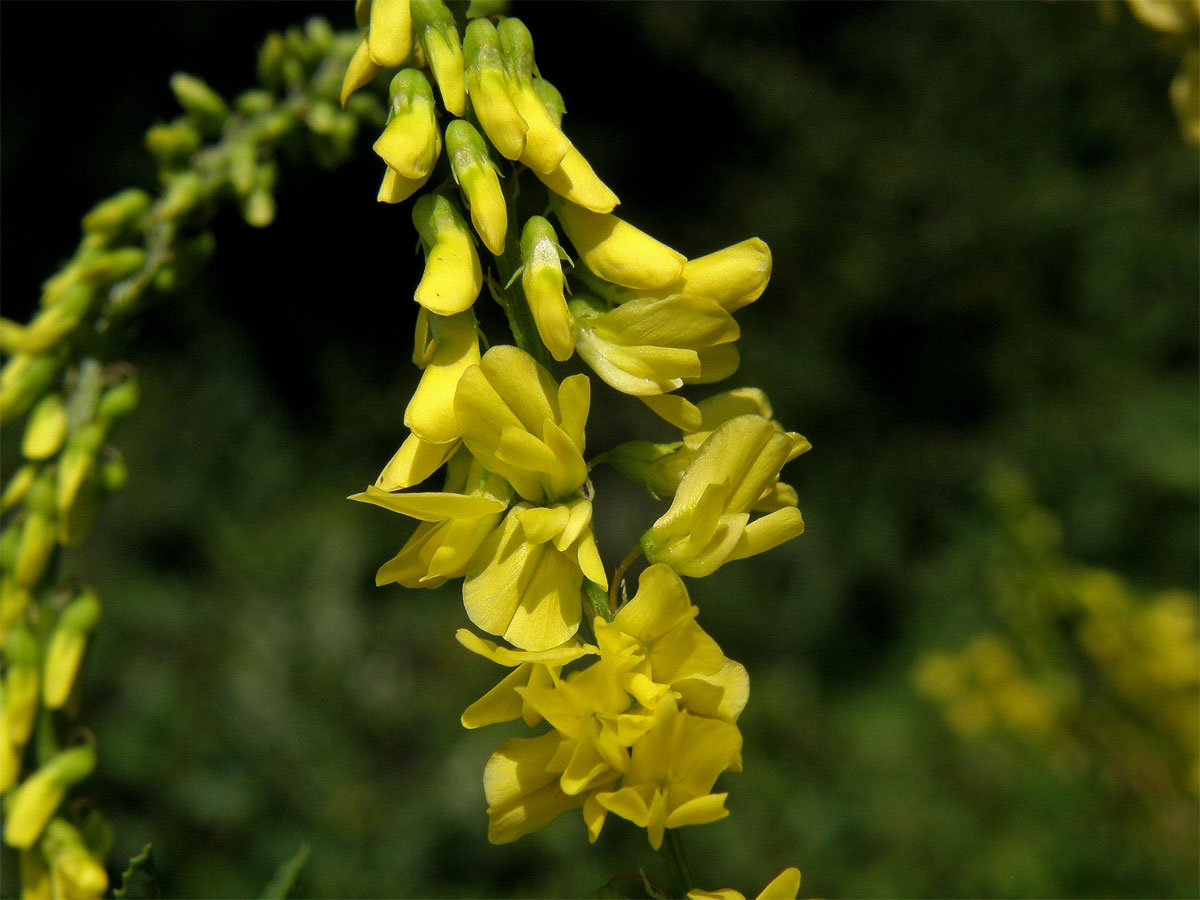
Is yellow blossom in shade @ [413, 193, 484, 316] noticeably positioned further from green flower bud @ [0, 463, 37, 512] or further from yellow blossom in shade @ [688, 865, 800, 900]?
green flower bud @ [0, 463, 37, 512]

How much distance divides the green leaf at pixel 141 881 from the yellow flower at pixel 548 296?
563 millimetres

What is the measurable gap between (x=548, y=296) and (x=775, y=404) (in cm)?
417

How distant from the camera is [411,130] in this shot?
77 centimetres

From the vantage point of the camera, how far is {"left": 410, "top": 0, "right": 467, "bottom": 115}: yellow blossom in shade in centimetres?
79

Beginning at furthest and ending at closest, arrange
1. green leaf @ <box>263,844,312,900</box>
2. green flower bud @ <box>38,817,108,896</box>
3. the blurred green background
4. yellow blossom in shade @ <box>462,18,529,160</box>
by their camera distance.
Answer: the blurred green background < green flower bud @ <box>38,817,108,896</box> < green leaf @ <box>263,844,312,900</box> < yellow blossom in shade @ <box>462,18,529,160</box>

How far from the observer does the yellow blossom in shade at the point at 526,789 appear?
71cm

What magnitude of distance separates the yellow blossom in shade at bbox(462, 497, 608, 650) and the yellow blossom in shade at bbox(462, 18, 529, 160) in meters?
0.27

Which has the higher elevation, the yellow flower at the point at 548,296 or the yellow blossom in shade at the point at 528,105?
the yellow blossom in shade at the point at 528,105

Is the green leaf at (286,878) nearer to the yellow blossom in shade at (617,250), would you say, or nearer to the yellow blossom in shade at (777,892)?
the yellow blossom in shade at (777,892)

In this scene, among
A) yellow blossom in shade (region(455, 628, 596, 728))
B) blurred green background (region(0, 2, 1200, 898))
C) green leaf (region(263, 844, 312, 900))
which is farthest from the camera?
blurred green background (region(0, 2, 1200, 898))

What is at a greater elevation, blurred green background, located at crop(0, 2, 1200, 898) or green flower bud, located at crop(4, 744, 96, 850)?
green flower bud, located at crop(4, 744, 96, 850)

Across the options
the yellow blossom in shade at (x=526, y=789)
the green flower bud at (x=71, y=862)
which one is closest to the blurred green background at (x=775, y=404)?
the green flower bud at (x=71, y=862)

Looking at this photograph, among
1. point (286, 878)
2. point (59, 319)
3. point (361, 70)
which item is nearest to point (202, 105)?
point (59, 319)

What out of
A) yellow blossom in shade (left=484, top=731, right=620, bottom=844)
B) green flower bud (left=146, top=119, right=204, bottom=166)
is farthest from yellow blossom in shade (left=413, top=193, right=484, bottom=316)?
green flower bud (left=146, top=119, right=204, bottom=166)
